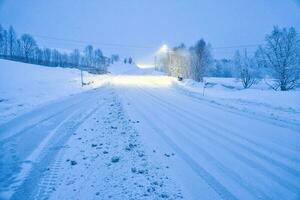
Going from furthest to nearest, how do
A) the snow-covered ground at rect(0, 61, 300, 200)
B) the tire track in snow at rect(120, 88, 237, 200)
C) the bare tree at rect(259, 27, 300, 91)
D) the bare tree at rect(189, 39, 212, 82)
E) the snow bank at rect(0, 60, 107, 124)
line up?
the bare tree at rect(189, 39, 212, 82) → the bare tree at rect(259, 27, 300, 91) → the snow bank at rect(0, 60, 107, 124) → the snow-covered ground at rect(0, 61, 300, 200) → the tire track in snow at rect(120, 88, 237, 200)

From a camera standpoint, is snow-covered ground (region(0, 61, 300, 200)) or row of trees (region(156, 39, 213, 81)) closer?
snow-covered ground (region(0, 61, 300, 200))

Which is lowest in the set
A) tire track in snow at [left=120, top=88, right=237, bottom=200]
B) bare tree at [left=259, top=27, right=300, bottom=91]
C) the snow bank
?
tire track in snow at [left=120, top=88, right=237, bottom=200]

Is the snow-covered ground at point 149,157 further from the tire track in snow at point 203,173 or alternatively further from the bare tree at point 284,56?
the bare tree at point 284,56

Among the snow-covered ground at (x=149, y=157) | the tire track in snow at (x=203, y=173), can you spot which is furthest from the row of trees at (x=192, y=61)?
the tire track in snow at (x=203, y=173)

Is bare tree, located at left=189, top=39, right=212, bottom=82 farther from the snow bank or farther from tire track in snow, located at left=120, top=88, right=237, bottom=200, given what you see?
tire track in snow, located at left=120, top=88, right=237, bottom=200

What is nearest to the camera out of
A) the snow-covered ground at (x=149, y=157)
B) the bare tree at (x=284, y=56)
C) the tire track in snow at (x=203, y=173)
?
the tire track in snow at (x=203, y=173)

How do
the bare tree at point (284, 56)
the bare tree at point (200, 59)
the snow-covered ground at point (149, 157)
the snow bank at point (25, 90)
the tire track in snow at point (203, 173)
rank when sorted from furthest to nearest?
the bare tree at point (200, 59) < the bare tree at point (284, 56) < the snow bank at point (25, 90) < the snow-covered ground at point (149, 157) < the tire track in snow at point (203, 173)

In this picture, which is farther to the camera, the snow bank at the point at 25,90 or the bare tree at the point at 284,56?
the bare tree at the point at 284,56

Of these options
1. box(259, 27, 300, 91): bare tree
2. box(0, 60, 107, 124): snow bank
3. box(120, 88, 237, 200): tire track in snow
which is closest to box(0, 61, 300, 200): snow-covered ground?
box(120, 88, 237, 200): tire track in snow

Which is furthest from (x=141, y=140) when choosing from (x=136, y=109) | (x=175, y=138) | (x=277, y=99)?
(x=277, y=99)

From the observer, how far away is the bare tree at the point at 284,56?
3244cm

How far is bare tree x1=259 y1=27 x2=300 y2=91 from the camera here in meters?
32.4

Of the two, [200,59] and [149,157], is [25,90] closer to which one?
[149,157]

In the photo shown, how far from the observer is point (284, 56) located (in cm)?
3309
